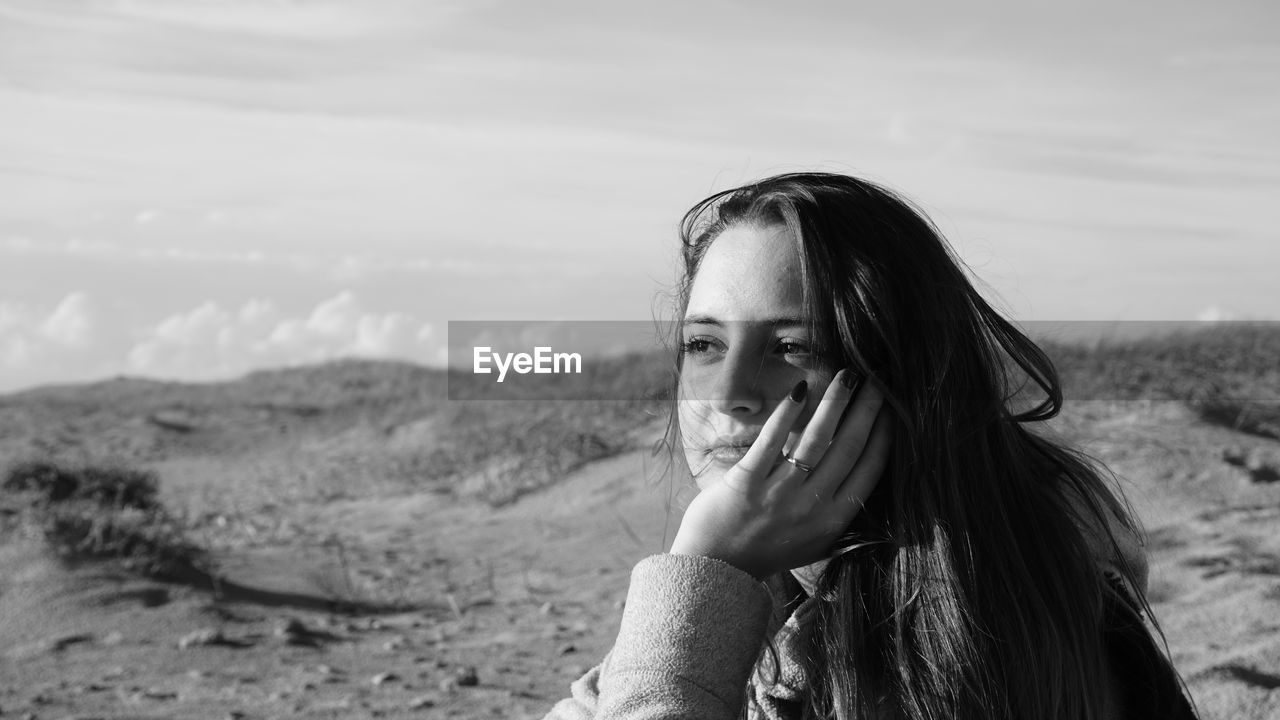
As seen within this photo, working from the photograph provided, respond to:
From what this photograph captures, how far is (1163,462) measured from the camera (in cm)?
621

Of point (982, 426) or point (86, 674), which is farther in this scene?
point (86, 674)

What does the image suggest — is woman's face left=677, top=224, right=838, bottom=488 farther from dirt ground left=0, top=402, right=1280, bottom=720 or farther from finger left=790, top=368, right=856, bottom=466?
dirt ground left=0, top=402, right=1280, bottom=720

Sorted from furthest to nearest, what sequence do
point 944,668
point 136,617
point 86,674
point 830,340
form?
point 136,617 → point 86,674 → point 830,340 → point 944,668

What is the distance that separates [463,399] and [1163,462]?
29.5ft

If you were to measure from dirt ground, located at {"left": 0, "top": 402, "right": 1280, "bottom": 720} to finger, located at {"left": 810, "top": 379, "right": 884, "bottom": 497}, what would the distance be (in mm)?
1293

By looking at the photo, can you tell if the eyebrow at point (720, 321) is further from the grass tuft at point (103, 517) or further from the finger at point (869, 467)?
the grass tuft at point (103, 517)

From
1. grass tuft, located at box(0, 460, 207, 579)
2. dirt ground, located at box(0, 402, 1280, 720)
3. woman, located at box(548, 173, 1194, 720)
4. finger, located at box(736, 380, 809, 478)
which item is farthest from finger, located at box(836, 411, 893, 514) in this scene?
grass tuft, located at box(0, 460, 207, 579)

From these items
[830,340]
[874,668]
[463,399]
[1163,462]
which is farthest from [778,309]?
[463,399]

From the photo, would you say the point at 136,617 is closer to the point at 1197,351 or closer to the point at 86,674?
the point at 86,674

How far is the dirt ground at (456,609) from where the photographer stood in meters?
4.16

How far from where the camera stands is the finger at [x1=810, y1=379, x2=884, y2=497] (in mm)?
1724

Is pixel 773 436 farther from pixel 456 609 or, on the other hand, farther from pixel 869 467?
pixel 456 609

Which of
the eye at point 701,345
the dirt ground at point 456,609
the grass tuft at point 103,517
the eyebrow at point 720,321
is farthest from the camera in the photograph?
the grass tuft at point 103,517

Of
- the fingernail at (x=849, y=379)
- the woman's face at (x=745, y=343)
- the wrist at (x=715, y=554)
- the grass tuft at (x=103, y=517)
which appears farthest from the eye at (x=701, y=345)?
the grass tuft at (x=103, y=517)
